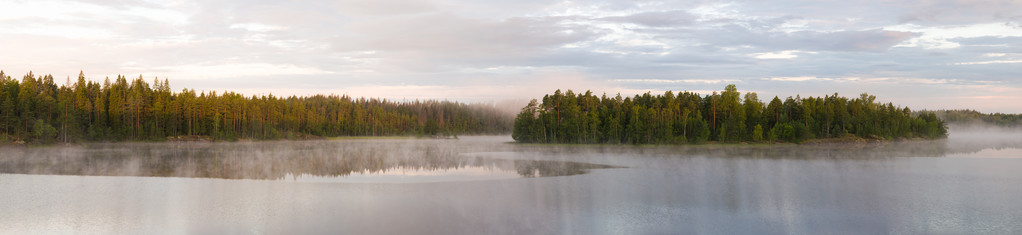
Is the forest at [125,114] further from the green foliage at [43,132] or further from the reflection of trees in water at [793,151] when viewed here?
the reflection of trees in water at [793,151]

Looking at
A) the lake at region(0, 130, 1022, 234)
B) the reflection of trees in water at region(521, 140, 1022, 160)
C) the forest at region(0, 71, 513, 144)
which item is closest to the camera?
the lake at region(0, 130, 1022, 234)

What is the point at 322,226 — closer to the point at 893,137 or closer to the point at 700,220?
the point at 700,220

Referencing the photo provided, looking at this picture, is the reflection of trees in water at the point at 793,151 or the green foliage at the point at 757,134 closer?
the reflection of trees in water at the point at 793,151

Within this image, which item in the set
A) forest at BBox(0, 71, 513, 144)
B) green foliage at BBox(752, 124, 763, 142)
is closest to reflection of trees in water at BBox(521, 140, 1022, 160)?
green foliage at BBox(752, 124, 763, 142)

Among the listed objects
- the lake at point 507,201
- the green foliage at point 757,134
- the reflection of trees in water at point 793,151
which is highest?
the green foliage at point 757,134

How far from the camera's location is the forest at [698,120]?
283ft

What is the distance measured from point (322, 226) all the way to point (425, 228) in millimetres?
3083

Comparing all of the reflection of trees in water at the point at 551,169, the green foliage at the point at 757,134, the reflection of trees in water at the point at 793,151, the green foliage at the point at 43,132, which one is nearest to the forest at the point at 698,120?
the green foliage at the point at 757,134

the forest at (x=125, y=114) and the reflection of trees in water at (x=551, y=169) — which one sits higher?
the forest at (x=125, y=114)

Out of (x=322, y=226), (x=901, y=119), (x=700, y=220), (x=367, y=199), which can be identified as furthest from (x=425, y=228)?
(x=901, y=119)

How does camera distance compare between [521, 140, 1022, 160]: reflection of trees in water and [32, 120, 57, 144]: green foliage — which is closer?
[521, 140, 1022, 160]: reflection of trees in water

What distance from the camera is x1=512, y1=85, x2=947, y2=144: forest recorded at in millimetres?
86188

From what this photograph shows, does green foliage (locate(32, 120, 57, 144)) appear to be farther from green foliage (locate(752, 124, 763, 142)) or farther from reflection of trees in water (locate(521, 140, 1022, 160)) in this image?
green foliage (locate(752, 124, 763, 142))

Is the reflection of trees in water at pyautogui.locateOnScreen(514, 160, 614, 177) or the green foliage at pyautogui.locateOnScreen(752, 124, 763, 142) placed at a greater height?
the green foliage at pyautogui.locateOnScreen(752, 124, 763, 142)
